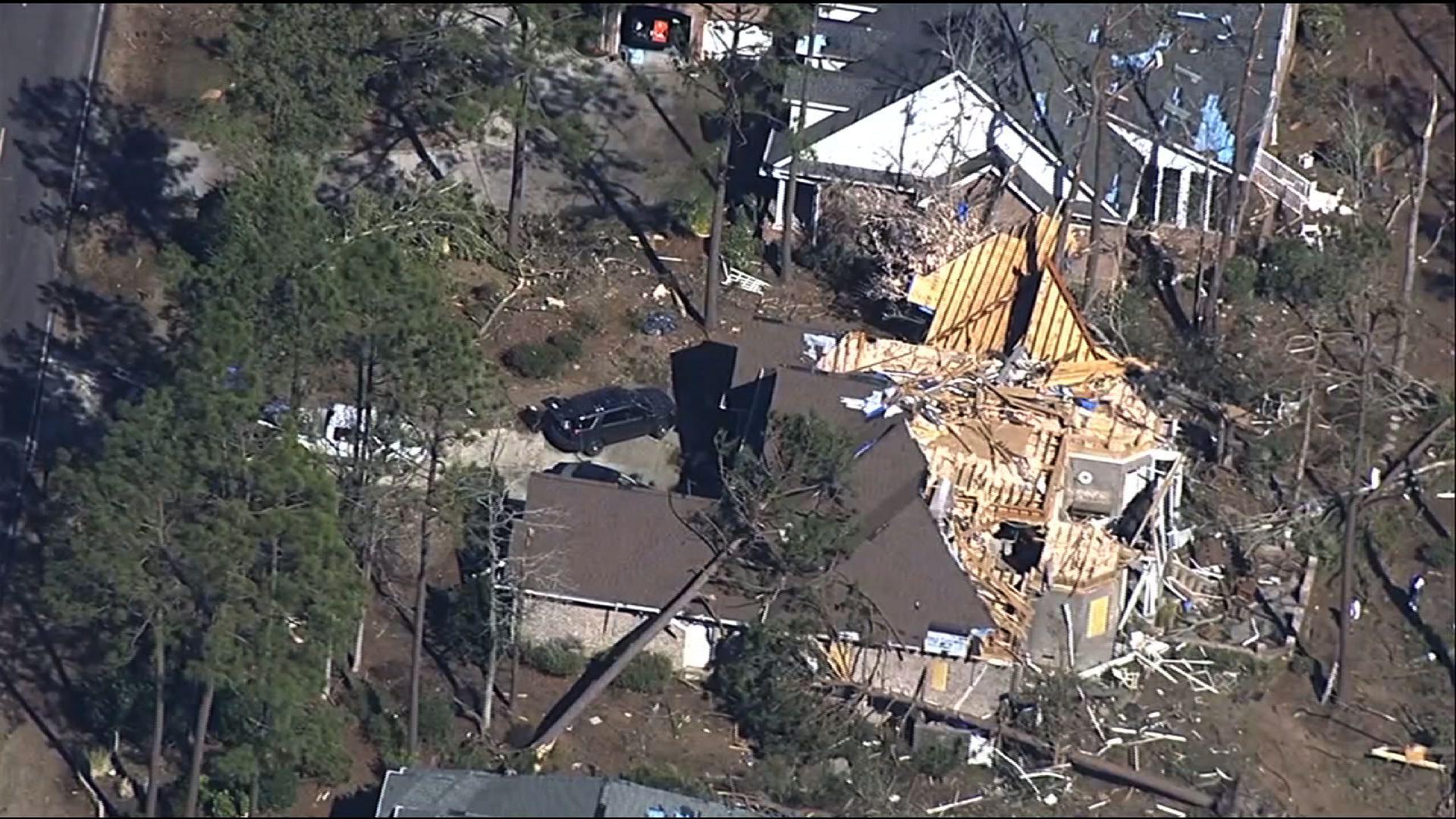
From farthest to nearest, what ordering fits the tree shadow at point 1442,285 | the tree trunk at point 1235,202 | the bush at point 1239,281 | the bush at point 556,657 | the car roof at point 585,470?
the tree shadow at point 1442,285
the bush at point 1239,281
the tree trunk at point 1235,202
the car roof at point 585,470
the bush at point 556,657

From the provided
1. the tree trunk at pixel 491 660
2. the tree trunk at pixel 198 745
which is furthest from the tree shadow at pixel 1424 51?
the tree trunk at pixel 198 745

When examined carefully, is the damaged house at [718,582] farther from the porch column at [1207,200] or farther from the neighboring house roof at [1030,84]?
the porch column at [1207,200]

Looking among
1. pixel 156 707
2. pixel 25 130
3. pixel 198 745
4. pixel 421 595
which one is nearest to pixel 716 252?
pixel 421 595

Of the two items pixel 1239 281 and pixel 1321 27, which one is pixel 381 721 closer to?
pixel 1239 281

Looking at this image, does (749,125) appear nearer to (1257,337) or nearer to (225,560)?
(1257,337)

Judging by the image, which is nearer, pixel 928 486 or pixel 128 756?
pixel 128 756

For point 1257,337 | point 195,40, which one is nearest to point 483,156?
point 195,40
